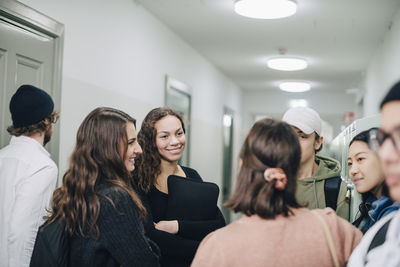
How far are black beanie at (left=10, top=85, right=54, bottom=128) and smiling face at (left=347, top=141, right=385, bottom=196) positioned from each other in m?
1.36

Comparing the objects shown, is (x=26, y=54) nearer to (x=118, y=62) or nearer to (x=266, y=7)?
(x=118, y=62)

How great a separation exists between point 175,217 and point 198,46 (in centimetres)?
392

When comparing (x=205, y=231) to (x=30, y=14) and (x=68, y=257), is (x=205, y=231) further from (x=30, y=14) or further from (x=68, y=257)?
(x=30, y=14)

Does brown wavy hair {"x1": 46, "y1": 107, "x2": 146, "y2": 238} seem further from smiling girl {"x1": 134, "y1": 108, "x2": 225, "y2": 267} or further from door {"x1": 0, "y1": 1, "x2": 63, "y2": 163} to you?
door {"x1": 0, "y1": 1, "x2": 63, "y2": 163}

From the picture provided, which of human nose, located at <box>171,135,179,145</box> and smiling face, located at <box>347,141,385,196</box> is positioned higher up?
human nose, located at <box>171,135,179,145</box>

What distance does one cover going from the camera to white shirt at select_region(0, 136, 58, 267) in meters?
1.85

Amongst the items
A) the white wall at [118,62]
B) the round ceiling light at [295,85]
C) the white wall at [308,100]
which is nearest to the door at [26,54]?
the white wall at [118,62]

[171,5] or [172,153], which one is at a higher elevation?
[171,5]

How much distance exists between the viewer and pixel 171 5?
13.4 ft

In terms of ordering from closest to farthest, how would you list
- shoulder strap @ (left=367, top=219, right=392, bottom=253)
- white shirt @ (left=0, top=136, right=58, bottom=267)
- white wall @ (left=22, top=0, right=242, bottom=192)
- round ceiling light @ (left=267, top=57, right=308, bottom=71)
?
1. shoulder strap @ (left=367, top=219, right=392, bottom=253)
2. white shirt @ (left=0, top=136, right=58, bottom=267)
3. white wall @ (left=22, top=0, right=242, bottom=192)
4. round ceiling light @ (left=267, top=57, right=308, bottom=71)

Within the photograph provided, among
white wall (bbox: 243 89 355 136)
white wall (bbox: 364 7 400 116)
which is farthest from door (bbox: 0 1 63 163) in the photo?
white wall (bbox: 243 89 355 136)

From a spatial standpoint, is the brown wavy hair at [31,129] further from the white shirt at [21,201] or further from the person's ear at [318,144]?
the person's ear at [318,144]

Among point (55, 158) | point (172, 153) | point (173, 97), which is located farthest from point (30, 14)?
point (173, 97)

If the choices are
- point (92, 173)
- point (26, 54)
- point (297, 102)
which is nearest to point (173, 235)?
point (92, 173)
